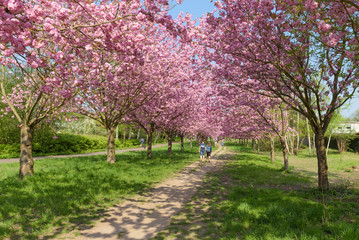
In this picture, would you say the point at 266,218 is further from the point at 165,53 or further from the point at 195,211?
the point at 165,53

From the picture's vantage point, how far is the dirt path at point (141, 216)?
5223mm

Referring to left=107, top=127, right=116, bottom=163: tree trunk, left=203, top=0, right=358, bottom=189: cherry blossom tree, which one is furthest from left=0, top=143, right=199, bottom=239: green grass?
left=203, top=0, right=358, bottom=189: cherry blossom tree

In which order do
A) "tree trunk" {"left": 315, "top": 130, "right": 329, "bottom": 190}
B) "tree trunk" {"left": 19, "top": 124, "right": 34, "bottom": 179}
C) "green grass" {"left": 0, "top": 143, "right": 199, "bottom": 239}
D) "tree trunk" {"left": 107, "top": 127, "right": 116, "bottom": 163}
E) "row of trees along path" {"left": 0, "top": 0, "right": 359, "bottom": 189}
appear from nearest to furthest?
1. "row of trees along path" {"left": 0, "top": 0, "right": 359, "bottom": 189}
2. "green grass" {"left": 0, "top": 143, "right": 199, "bottom": 239}
3. "tree trunk" {"left": 315, "top": 130, "right": 329, "bottom": 190}
4. "tree trunk" {"left": 19, "top": 124, "right": 34, "bottom": 179}
5. "tree trunk" {"left": 107, "top": 127, "right": 116, "bottom": 163}

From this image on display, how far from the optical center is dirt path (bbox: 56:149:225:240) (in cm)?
522

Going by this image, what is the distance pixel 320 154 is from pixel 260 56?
4655mm

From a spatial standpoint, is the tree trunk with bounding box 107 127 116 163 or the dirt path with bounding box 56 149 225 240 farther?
the tree trunk with bounding box 107 127 116 163

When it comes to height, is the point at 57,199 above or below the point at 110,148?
below

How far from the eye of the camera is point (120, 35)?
5.26 metres

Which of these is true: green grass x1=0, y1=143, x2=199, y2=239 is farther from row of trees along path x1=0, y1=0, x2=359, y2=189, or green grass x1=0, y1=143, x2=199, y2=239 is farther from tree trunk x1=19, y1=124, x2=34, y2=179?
row of trees along path x1=0, y1=0, x2=359, y2=189

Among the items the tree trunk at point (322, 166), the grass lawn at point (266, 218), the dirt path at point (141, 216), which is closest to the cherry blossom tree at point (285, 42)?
the tree trunk at point (322, 166)

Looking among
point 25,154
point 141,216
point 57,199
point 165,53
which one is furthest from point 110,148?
point 141,216

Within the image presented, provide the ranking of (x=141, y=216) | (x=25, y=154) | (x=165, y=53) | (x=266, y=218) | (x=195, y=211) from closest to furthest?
(x=266, y=218) < (x=141, y=216) < (x=195, y=211) < (x=25, y=154) < (x=165, y=53)

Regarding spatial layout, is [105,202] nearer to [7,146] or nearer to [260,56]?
[260,56]

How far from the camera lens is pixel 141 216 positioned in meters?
6.42
